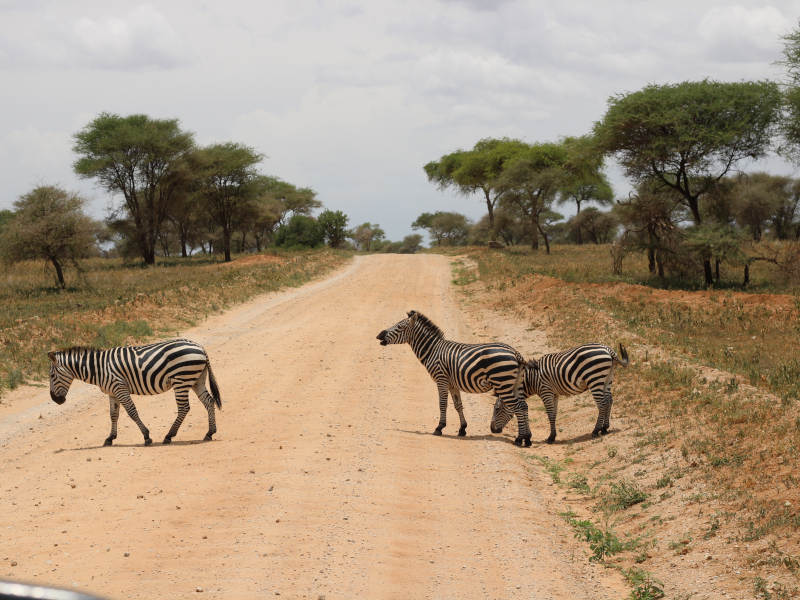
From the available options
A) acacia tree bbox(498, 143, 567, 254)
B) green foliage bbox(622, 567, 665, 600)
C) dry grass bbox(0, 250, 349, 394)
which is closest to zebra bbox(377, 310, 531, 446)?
green foliage bbox(622, 567, 665, 600)

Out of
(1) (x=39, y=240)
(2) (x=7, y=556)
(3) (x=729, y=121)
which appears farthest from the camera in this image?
(1) (x=39, y=240)

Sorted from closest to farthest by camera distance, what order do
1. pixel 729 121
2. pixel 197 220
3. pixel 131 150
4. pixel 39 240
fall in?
pixel 729 121 → pixel 39 240 → pixel 131 150 → pixel 197 220

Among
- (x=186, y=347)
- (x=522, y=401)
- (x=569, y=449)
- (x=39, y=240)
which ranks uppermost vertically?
(x=39, y=240)

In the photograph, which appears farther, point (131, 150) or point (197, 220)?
point (197, 220)

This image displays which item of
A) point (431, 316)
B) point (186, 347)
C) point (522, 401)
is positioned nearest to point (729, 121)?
point (431, 316)

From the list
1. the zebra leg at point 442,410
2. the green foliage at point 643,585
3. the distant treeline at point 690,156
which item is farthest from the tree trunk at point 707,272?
the green foliage at point 643,585

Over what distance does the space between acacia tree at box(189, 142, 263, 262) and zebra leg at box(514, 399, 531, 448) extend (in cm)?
5183

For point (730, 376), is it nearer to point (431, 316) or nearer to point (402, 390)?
point (402, 390)

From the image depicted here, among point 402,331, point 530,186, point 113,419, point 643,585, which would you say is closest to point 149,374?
point 113,419

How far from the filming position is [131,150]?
59625 millimetres

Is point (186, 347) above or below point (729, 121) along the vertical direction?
below

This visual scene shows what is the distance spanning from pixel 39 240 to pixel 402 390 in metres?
28.8

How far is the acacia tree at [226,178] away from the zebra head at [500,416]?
168 ft

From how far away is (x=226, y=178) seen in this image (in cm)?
6475
